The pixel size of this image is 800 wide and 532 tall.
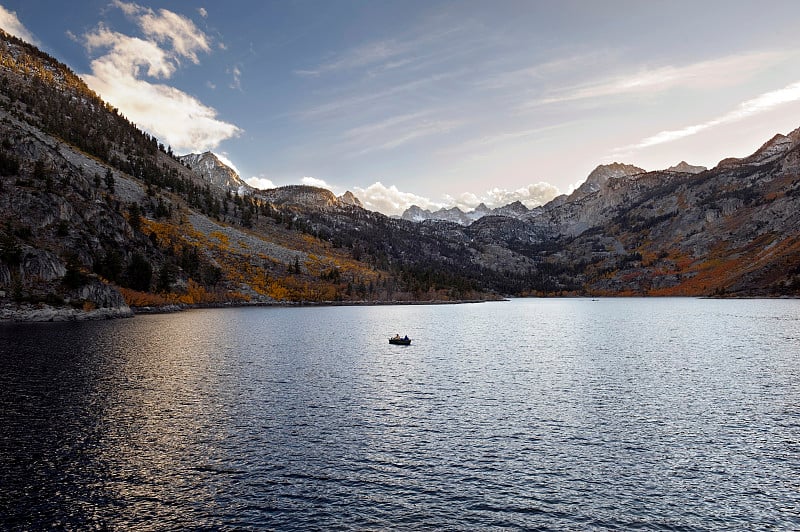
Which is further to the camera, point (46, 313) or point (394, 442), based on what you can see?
point (46, 313)

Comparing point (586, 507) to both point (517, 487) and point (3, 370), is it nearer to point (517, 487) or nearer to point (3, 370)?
point (517, 487)

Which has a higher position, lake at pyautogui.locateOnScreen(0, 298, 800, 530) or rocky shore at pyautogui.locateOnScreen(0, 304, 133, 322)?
rocky shore at pyautogui.locateOnScreen(0, 304, 133, 322)

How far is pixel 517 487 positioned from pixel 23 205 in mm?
161166

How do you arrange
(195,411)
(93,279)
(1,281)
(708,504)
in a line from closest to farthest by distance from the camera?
(708,504), (195,411), (1,281), (93,279)

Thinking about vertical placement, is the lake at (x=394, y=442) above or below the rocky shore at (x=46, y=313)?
below

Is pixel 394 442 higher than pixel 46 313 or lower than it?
lower

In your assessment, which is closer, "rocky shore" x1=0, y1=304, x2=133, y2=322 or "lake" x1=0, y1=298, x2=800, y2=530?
"lake" x1=0, y1=298, x2=800, y2=530

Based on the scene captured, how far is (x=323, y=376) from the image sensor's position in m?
58.5

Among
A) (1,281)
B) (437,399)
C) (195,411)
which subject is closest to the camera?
(195,411)

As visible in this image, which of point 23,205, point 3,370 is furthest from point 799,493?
point 23,205

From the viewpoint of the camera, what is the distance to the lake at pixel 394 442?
934 inches

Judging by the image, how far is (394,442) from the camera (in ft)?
112

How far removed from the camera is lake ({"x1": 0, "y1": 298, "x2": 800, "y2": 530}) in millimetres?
23719

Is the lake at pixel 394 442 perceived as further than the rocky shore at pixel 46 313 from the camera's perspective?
No
